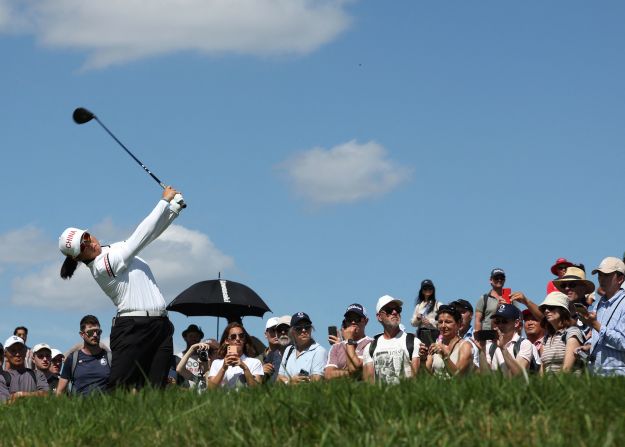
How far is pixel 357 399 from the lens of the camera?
23.4ft

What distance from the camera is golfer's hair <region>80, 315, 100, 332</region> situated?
14070 mm

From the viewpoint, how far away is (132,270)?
11.6 meters

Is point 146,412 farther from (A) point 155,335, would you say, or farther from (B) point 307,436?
(A) point 155,335

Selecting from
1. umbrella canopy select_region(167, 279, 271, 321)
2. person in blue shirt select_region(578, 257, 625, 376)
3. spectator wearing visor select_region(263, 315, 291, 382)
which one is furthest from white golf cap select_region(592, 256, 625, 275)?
umbrella canopy select_region(167, 279, 271, 321)

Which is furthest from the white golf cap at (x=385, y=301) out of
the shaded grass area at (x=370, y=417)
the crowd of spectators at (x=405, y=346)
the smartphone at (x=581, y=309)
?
the shaded grass area at (x=370, y=417)

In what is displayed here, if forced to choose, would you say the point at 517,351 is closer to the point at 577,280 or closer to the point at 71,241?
the point at 577,280

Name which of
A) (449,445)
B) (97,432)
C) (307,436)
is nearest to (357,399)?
(307,436)

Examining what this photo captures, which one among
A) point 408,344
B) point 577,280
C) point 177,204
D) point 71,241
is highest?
point 177,204

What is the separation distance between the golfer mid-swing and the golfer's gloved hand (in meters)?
0.01

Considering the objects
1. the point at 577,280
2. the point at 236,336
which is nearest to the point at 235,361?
the point at 236,336

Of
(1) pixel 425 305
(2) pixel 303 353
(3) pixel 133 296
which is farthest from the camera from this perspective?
(1) pixel 425 305

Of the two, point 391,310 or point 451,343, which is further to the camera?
point 391,310

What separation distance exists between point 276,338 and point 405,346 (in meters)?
5.04

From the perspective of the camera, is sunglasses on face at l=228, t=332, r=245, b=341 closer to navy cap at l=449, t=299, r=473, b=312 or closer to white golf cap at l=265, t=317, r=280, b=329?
white golf cap at l=265, t=317, r=280, b=329
